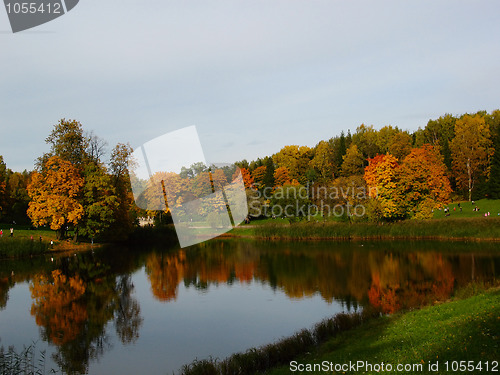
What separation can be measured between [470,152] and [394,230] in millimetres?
28557

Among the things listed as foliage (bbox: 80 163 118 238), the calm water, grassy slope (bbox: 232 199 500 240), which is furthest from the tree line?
foliage (bbox: 80 163 118 238)

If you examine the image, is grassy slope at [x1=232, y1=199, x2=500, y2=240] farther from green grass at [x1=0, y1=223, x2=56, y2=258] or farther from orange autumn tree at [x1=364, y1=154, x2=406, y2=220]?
green grass at [x1=0, y1=223, x2=56, y2=258]

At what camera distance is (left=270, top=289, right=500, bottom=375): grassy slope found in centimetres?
757

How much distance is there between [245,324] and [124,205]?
105ft

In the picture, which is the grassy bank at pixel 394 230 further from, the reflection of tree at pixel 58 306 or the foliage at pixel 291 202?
the reflection of tree at pixel 58 306

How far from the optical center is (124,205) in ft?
144

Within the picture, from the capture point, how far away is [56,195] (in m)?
Answer: 36.8

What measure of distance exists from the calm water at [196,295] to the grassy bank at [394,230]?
233cm

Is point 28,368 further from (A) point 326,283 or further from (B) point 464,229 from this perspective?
(B) point 464,229

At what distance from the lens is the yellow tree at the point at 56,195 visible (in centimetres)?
3622

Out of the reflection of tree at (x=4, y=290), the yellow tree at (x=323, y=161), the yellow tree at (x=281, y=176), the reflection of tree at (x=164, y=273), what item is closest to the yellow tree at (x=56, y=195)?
the reflection of tree at (x=164, y=273)

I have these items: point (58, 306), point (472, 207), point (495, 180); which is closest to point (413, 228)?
point (472, 207)

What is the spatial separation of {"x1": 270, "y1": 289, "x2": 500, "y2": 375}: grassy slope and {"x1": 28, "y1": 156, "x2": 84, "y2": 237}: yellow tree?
3195 centimetres

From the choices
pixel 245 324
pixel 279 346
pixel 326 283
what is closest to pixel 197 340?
pixel 245 324
